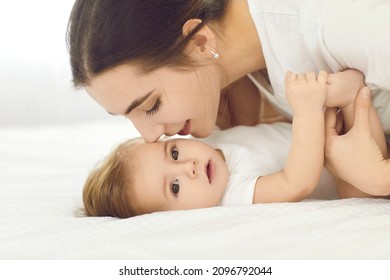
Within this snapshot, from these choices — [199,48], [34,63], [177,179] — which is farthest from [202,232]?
[34,63]

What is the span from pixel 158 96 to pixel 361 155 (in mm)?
449

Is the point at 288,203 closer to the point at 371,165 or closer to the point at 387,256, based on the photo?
the point at 371,165

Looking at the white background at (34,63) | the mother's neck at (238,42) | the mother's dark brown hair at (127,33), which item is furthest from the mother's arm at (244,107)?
the white background at (34,63)

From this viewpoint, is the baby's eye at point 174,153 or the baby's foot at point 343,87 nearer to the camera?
the baby's foot at point 343,87

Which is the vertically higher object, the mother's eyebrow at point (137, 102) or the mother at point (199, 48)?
the mother at point (199, 48)

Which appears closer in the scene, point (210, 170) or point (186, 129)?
point (210, 170)

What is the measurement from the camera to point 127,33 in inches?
55.1

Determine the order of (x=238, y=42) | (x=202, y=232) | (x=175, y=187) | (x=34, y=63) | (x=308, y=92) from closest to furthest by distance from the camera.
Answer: (x=202, y=232) → (x=308, y=92) → (x=175, y=187) → (x=238, y=42) → (x=34, y=63)

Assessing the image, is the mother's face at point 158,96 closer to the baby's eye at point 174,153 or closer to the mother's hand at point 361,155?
the baby's eye at point 174,153

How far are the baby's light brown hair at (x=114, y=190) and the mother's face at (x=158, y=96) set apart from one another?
0.08 metres

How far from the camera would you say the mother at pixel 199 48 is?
4.57 feet

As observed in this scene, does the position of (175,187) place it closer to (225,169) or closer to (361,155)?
(225,169)

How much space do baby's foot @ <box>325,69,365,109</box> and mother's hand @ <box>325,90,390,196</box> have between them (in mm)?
20

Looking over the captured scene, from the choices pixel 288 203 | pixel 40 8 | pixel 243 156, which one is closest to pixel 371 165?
pixel 288 203
